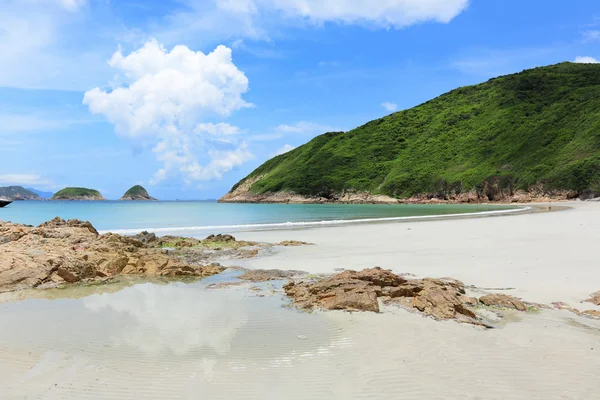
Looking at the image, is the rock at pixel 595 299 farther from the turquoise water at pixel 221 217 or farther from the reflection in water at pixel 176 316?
the turquoise water at pixel 221 217

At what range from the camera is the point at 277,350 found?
601cm

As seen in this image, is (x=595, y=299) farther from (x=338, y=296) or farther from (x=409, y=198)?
(x=409, y=198)

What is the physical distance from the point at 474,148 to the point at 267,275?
11723 centimetres

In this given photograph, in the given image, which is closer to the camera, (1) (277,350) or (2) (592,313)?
(1) (277,350)

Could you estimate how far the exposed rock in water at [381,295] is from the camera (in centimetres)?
756

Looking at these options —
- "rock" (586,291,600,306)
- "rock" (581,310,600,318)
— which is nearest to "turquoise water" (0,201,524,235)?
"rock" (586,291,600,306)

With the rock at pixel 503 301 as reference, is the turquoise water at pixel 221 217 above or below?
above

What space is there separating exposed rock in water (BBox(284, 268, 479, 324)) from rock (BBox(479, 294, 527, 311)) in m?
0.36

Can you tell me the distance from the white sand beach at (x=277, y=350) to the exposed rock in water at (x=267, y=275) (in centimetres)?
150

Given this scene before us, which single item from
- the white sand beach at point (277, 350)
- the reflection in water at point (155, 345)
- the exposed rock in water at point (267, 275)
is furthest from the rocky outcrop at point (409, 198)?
the reflection in water at point (155, 345)

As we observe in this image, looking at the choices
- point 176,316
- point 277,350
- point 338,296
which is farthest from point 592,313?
point 176,316

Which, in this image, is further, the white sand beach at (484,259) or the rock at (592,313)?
the white sand beach at (484,259)

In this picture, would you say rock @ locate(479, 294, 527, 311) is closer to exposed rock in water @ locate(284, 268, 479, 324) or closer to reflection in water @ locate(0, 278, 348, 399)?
exposed rock in water @ locate(284, 268, 479, 324)

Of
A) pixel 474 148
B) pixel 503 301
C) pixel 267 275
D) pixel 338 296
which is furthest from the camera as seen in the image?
pixel 474 148
